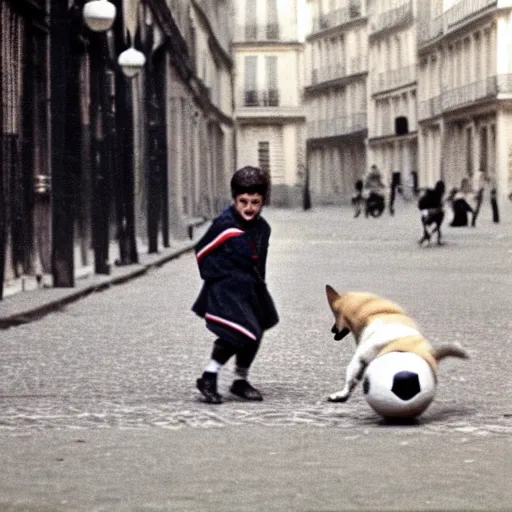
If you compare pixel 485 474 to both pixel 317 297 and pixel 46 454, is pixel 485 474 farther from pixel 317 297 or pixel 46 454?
pixel 317 297

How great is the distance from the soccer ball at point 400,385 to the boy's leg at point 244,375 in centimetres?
140

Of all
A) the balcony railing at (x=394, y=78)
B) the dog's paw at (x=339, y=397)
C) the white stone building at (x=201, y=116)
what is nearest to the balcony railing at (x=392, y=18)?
the balcony railing at (x=394, y=78)

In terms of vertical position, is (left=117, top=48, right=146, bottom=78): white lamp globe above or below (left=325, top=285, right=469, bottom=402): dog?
above

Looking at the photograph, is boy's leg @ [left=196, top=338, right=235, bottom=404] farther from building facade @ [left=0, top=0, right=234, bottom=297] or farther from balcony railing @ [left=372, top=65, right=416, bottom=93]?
balcony railing @ [left=372, top=65, right=416, bottom=93]

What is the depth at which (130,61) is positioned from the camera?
89.1 feet

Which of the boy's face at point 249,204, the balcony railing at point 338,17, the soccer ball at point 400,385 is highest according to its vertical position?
the balcony railing at point 338,17

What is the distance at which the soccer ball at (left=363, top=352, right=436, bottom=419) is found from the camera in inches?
350

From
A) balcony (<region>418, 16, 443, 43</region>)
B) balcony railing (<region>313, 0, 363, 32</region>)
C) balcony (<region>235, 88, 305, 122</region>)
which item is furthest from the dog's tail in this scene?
balcony railing (<region>313, 0, 363, 32</region>)

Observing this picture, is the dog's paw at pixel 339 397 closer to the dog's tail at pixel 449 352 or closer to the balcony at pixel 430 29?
the dog's tail at pixel 449 352

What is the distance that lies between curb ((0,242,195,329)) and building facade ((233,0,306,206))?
74703mm

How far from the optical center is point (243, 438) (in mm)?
8594

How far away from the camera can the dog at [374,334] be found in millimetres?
9055

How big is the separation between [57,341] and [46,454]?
21.6 feet

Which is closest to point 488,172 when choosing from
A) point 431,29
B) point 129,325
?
point 431,29
